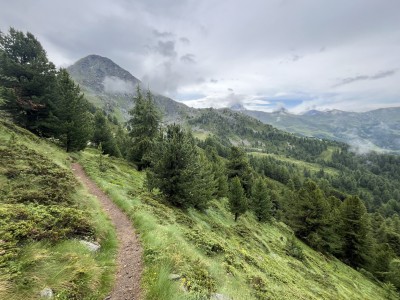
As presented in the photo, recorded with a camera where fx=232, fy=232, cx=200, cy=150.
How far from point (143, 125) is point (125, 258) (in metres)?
34.6

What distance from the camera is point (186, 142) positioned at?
2734 cm

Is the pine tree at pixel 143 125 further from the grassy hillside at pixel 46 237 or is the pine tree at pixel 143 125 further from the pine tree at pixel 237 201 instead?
the grassy hillside at pixel 46 237

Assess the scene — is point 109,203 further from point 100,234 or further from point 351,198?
point 351,198

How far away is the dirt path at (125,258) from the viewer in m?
9.45

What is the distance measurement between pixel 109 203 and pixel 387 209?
19232cm

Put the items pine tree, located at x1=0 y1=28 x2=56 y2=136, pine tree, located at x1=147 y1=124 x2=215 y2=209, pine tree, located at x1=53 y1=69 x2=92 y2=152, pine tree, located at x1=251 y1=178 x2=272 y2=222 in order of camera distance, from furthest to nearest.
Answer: pine tree, located at x1=251 y1=178 x2=272 y2=222, pine tree, located at x1=53 y1=69 x2=92 y2=152, pine tree, located at x1=0 y1=28 x2=56 y2=136, pine tree, located at x1=147 y1=124 x2=215 y2=209

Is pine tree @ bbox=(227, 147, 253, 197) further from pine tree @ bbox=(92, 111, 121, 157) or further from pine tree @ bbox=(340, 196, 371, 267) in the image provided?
pine tree @ bbox=(92, 111, 121, 157)

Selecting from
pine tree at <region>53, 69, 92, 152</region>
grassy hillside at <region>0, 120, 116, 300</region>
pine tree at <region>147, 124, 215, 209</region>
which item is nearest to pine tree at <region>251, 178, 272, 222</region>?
pine tree at <region>147, 124, 215, 209</region>

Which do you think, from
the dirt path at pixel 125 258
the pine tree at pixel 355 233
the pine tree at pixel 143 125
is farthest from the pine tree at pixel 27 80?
the pine tree at pixel 355 233

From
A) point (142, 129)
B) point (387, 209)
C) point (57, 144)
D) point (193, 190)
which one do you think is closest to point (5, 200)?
point (193, 190)

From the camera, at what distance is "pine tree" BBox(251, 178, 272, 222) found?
5153 cm

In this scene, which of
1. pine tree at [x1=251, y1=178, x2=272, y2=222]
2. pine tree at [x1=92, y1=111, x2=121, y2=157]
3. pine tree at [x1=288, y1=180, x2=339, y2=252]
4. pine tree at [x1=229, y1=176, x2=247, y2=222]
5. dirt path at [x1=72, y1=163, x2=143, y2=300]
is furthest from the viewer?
pine tree at [x1=92, y1=111, x2=121, y2=157]

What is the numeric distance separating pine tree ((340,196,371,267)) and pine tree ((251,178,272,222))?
17.7 m

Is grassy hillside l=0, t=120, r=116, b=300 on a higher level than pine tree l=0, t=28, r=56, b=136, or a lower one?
lower
